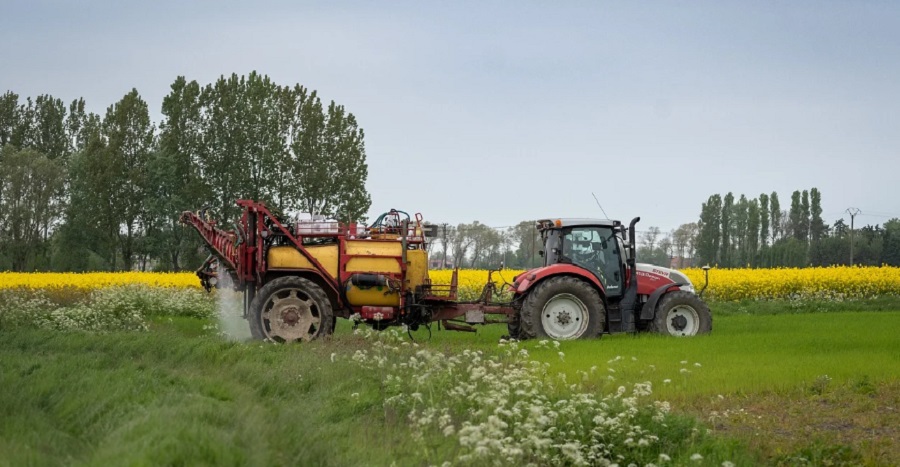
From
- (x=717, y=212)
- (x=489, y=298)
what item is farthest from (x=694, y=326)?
(x=717, y=212)

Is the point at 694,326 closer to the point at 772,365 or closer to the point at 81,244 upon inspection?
the point at 772,365

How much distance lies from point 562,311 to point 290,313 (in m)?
4.74

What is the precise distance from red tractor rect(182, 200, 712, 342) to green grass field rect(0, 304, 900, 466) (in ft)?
3.23

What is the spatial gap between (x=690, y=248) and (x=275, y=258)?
59293 millimetres

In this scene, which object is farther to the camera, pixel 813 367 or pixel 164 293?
pixel 164 293

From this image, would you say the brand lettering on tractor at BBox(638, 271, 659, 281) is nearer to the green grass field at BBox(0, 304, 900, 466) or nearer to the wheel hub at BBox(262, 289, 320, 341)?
the green grass field at BBox(0, 304, 900, 466)

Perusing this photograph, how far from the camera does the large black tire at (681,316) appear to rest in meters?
17.5

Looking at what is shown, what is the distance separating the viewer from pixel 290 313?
Result: 16234 mm

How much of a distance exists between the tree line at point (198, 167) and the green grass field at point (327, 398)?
121ft

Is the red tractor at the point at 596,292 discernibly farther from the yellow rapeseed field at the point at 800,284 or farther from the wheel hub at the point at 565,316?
the yellow rapeseed field at the point at 800,284

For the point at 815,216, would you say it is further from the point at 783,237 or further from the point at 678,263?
the point at 678,263

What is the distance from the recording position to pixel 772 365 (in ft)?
42.2

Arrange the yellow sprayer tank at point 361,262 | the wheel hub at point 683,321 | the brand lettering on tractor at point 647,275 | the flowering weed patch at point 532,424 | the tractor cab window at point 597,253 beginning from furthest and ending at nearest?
the brand lettering on tractor at point 647,275 → the wheel hub at point 683,321 → the tractor cab window at point 597,253 → the yellow sprayer tank at point 361,262 → the flowering weed patch at point 532,424

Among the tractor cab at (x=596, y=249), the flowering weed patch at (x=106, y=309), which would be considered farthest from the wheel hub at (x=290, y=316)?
the tractor cab at (x=596, y=249)
